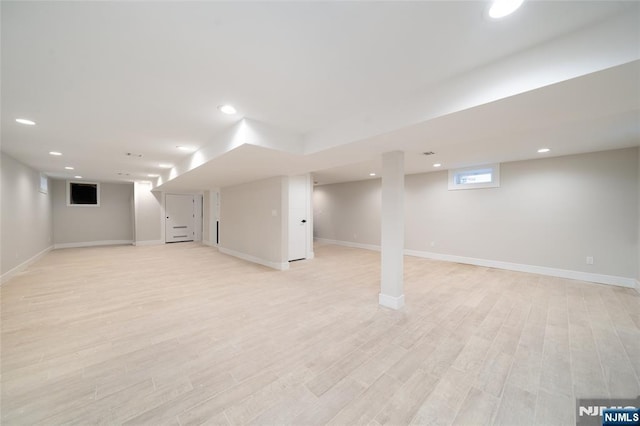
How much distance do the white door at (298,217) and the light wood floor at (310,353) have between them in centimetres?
207

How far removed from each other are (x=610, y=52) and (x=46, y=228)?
11.7 metres

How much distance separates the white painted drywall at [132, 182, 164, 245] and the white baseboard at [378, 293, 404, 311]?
928 cm

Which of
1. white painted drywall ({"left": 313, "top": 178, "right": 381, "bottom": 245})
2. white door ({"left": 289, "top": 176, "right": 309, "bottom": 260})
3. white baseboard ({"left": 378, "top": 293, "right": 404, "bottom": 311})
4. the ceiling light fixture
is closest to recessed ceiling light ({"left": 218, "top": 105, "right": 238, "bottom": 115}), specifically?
the ceiling light fixture

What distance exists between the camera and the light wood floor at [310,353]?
1530 mm

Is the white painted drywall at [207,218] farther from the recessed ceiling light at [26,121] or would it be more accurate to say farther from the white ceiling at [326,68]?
the recessed ceiling light at [26,121]

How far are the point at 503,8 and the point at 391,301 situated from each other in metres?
2.96

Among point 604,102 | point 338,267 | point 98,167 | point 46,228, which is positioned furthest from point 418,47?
point 46,228

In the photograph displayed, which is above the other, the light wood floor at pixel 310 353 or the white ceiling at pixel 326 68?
the white ceiling at pixel 326 68

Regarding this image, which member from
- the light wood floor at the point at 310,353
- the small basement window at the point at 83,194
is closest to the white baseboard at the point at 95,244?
the small basement window at the point at 83,194

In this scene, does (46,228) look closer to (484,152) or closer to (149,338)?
(149,338)

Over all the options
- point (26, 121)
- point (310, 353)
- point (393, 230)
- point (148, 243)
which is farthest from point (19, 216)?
point (393, 230)

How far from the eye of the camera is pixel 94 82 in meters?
1.99

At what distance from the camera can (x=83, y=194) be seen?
27.3 ft

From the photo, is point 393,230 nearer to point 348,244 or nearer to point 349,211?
point 349,211
